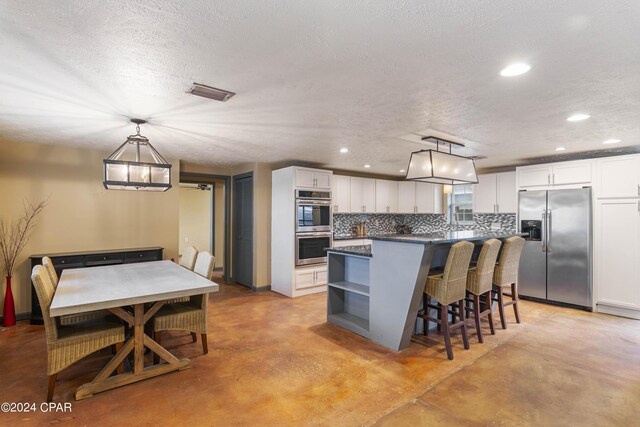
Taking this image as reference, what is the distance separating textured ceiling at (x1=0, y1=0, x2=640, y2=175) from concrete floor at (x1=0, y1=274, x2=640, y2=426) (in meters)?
2.24

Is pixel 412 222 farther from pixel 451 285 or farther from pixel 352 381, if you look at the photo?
pixel 352 381

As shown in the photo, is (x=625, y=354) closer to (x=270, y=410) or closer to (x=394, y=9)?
(x=270, y=410)

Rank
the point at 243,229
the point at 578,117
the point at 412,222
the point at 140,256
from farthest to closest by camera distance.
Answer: the point at 412,222 → the point at 243,229 → the point at 140,256 → the point at 578,117

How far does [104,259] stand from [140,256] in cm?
43

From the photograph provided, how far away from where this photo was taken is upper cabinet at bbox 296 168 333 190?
5367 millimetres

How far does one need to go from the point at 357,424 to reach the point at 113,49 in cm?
267

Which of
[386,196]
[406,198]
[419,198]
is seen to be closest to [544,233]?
[419,198]

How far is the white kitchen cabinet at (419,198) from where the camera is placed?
7.11 m

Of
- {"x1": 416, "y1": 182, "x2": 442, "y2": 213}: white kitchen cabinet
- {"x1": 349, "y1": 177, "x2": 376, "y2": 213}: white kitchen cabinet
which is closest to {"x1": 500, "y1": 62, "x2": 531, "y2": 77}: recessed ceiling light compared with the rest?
{"x1": 349, "y1": 177, "x2": 376, "y2": 213}: white kitchen cabinet

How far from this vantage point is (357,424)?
2.12 meters

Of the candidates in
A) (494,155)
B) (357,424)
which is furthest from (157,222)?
(494,155)

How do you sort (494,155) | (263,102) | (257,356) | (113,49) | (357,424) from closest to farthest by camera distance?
(113,49) < (357,424) < (263,102) < (257,356) < (494,155)

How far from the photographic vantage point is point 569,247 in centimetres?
470

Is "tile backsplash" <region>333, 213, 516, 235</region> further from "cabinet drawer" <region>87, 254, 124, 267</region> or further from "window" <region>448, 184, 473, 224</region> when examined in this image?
"cabinet drawer" <region>87, 254, 124, 267</region>
